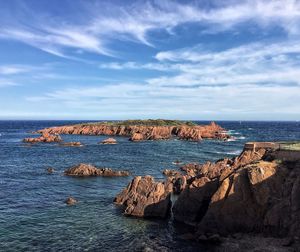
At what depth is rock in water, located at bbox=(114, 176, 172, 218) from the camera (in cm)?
4669

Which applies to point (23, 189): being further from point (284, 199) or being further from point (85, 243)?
point (284, 199)

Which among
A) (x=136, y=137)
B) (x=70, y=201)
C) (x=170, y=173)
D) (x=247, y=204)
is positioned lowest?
(x=70, y=201)

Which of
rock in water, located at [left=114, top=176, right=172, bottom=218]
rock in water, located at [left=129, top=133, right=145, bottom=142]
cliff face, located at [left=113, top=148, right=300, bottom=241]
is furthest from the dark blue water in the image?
rock in water, located at [left=129, top=133, right=145, bottom=142]

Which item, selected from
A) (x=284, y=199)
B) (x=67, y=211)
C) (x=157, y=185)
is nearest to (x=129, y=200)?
(x=157, y=185)

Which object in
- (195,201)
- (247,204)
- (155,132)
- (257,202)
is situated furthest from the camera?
(155,132)

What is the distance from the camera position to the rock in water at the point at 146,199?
4669 cm

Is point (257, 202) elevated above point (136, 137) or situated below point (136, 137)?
below

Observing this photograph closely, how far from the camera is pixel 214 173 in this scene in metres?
57.4

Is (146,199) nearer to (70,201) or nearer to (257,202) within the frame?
(70,201)

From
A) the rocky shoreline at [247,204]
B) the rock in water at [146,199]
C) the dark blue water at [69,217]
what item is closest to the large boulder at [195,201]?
the rocky shoreline at [247,204]

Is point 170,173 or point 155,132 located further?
point 155,132

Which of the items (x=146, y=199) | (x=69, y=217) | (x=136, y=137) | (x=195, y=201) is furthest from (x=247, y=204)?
(x=136, y=137)

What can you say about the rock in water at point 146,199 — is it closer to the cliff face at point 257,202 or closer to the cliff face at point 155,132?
the cliff face at point 257,202

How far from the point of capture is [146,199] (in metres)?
47.8
